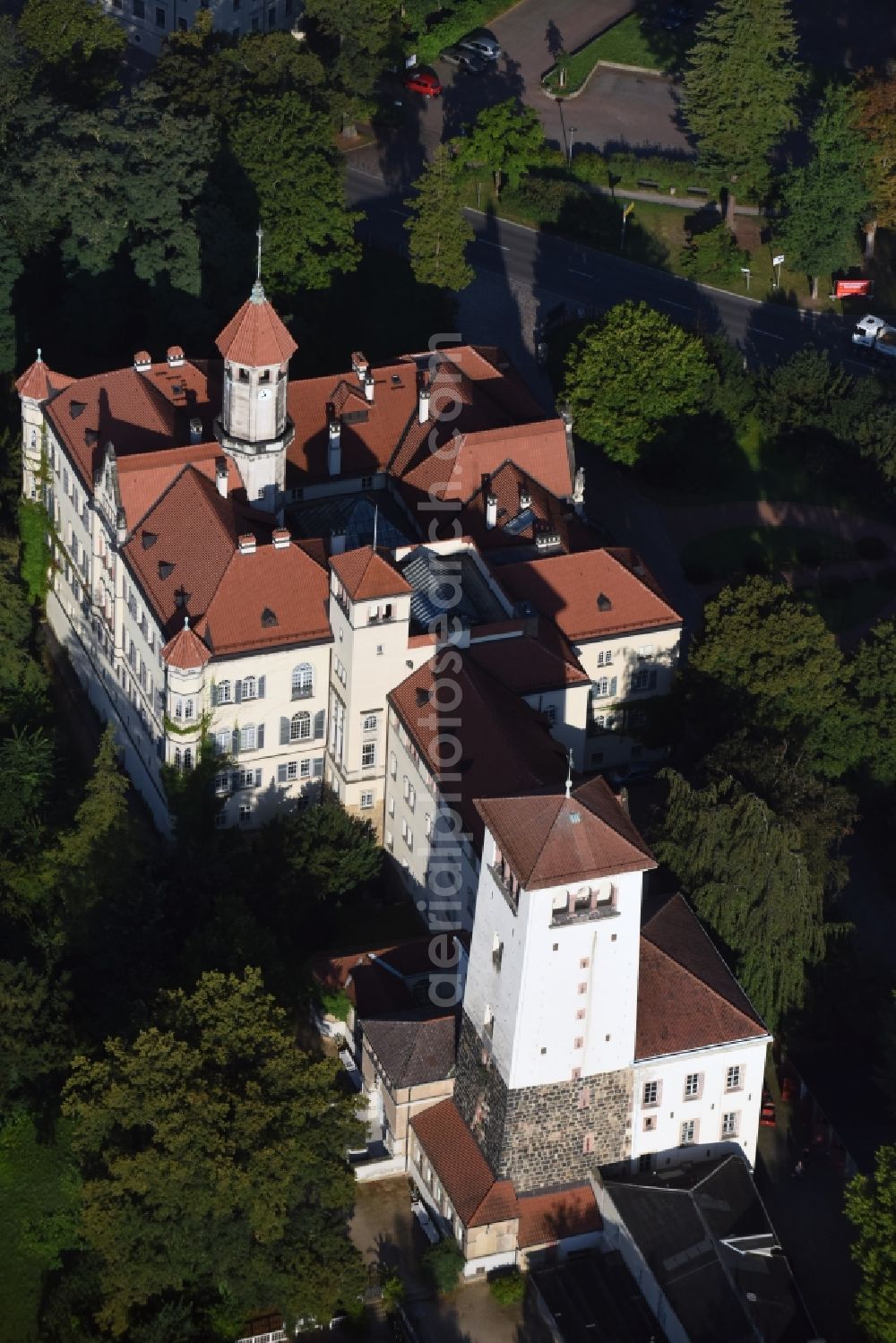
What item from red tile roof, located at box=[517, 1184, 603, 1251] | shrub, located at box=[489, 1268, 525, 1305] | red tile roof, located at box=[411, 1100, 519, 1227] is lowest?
shrub, located at box=[489, 1268, 525, 1305]

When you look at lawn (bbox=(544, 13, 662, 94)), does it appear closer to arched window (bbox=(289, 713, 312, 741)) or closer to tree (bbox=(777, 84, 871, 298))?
tree (bbox=(777, 84, 871, 298))

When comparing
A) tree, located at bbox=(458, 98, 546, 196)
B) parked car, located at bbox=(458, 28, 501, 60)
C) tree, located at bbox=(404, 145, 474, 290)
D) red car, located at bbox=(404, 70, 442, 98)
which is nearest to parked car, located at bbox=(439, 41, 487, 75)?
parked car, located at bbox=(458, 28, 501, 60)

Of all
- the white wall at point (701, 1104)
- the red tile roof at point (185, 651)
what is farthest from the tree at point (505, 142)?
the white wall at point (701, 1104)

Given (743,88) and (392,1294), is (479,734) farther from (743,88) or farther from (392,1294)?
(743,88)

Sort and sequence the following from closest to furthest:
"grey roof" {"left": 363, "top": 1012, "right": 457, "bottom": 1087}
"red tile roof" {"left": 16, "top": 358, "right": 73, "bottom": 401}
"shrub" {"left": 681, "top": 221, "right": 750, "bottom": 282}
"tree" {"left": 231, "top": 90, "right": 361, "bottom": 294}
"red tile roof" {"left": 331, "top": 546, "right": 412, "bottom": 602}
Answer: "grey roof" {"left": 363, "top": 1012, "right": 457, "bottom": 1087}, "red tile roof" {"left": 331, "top": 546, "right": 412, "bottom": 602}, "red tile roof" {"left": 16, "top": 358, "right": 73, "bottom": 401}, "tree" {"left": 231, "top": 90, "right": 361, "bottom": 294}, "shrub" {"left": 681, "top": 221, "right": 750, "bottom": 282}

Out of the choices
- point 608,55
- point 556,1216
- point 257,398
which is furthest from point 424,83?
point 556,1216

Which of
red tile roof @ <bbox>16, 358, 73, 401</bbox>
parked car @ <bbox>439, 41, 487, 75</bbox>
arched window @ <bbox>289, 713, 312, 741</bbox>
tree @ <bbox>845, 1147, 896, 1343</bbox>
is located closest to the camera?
tree @ <bbox>845, 1147, 896, 1343</bbox>
